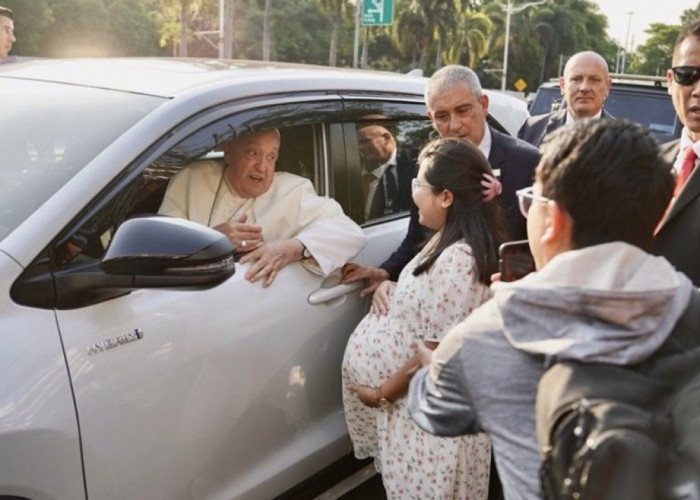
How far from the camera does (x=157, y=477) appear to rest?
75.9 inches

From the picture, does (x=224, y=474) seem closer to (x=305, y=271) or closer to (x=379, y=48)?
(x=305, y=271)

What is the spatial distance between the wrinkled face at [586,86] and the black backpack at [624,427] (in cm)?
450

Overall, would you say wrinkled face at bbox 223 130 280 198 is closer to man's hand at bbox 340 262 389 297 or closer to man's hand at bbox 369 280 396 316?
man's hand at bbox 340 262 389 297

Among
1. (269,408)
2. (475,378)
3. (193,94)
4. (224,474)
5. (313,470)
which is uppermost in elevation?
(193,94)

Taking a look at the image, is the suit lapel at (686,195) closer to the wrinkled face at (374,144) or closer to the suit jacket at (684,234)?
the suit jacket at (684,234)

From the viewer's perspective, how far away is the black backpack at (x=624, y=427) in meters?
1.01

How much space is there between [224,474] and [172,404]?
0.35 meters

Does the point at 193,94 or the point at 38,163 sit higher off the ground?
the point at 193,94

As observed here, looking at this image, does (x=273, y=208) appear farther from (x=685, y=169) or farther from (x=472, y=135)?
(x=685, y=169)

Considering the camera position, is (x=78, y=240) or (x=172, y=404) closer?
(x=78, y=240)

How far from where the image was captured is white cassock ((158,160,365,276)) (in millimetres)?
2564

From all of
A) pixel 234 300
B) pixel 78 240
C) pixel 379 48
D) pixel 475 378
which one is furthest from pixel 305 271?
pixel 379 48

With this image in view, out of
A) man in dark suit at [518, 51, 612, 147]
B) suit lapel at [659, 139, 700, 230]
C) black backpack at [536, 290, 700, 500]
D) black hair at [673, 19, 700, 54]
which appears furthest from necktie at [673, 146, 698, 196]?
man in dark suit at [518, 51, 612, 147]

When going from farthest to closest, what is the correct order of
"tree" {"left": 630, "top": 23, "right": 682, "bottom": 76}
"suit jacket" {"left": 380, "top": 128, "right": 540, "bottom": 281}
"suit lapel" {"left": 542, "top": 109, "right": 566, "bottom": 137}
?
"tree" {"left": 630, "top": 23, "right": 682, "bottom": 76}, "suit lapel" {"left": 542, "top": 109, "right": 566, "bottom": 137}, "suit jacket" {"left": 380, "top": 128, "right": 540, "bottom": 281}
